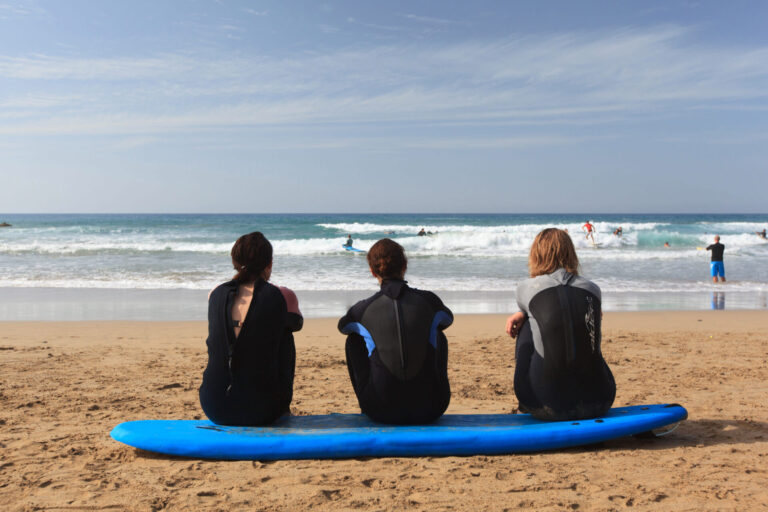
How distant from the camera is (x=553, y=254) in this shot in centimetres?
327

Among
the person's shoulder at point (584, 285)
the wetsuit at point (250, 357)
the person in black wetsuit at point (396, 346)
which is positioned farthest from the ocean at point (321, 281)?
the person's shoulder at point (584, 285)

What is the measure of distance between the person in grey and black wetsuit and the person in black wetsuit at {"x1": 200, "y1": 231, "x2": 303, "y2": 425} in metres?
1.31

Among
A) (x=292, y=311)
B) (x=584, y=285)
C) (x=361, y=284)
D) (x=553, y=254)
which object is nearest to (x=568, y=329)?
(x=584, y=285)

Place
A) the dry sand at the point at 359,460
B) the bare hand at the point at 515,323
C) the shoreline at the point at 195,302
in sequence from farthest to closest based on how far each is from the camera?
the shoreline at the point at 195,302
the bare hand at the point at 515,323
the dry sand at the point at 359,460

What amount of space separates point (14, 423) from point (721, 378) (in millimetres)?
5618

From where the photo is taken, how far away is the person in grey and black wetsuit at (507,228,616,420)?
123 inches

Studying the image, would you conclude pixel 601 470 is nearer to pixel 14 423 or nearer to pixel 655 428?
pixel 655 428

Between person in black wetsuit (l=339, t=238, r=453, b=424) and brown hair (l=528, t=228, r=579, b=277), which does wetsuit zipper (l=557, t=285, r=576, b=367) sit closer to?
brown hair (l=528, t=228, r=579, b=277)

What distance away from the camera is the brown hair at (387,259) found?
10.3 feet

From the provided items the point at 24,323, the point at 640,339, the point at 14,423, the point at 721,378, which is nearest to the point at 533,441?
the point at 721,378

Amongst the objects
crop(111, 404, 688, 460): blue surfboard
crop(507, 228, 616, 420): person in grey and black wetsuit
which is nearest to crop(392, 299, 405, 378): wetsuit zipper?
crop(111, 404, 688, 460): blue surfboard

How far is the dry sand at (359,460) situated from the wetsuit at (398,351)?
32 cm

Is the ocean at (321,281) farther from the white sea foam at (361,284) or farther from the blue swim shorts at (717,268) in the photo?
the blue swim shorts at (717,268)

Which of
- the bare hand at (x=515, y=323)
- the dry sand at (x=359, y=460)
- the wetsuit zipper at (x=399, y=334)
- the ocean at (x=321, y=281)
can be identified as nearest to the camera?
the dry sand at (x=359, y=460)
